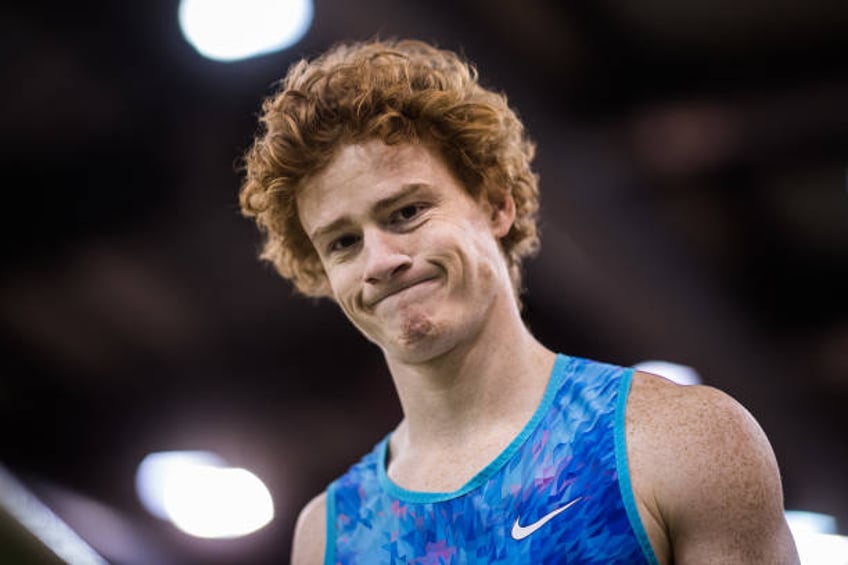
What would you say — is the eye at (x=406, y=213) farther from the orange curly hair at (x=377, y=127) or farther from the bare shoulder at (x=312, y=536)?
the bare shoulder at (x=312, y=536)

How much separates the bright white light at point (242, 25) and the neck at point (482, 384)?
2567 millimetres

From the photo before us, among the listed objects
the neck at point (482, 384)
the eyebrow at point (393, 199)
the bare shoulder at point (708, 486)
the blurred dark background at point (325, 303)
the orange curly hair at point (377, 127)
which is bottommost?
the bare shoulder at point (708, 486)

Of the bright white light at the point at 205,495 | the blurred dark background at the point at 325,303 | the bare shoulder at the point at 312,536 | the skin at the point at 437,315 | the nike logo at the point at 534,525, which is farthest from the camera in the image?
the bright white light at the point at 205,495

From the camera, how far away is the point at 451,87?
2.02 meters

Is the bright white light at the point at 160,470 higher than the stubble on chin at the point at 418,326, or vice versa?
the bright white light at the point at 160,470

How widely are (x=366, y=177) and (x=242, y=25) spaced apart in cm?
256

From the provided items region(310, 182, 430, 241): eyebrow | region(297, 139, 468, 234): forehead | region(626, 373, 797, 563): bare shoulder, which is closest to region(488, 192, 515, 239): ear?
region(297, 139, 468, 234): forehead

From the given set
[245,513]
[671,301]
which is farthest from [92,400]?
[671,301]

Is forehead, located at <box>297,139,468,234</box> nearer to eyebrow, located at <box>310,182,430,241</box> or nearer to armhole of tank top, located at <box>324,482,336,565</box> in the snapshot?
eyebrow, located at <box>310,182,430,241</box>

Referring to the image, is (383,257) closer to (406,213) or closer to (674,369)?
(406,213)

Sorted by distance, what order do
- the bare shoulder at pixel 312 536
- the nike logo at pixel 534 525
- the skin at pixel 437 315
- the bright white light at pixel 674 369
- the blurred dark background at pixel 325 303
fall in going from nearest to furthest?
the nike logo at pixel 534 525, the skin at pixel 437 315, the bare shoulder at pixel 312 536, the blurred dark background at pixel 325 303, the bright white light at pixel 674 369

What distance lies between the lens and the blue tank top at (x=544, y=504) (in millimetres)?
1491

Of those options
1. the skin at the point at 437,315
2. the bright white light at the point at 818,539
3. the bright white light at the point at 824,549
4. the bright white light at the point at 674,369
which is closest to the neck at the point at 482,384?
the skin at the point at 437,315

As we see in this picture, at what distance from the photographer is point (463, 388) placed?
1.82 m
